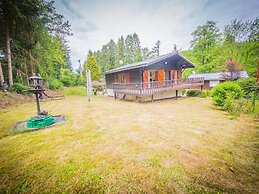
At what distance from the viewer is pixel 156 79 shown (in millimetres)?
12508

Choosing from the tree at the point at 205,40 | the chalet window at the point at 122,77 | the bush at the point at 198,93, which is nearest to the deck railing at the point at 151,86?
the bush at the point at 198,93

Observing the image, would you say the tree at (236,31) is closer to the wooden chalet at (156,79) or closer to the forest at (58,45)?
the forest at (58,45)

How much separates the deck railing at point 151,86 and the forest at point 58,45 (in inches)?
394

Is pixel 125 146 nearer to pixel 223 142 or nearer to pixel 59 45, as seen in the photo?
pixel 223 142

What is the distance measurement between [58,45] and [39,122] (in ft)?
45.5

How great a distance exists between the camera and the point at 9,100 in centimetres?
911

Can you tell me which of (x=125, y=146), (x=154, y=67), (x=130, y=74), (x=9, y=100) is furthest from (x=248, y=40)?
(x=9, y=100)

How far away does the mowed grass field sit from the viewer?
194 cm

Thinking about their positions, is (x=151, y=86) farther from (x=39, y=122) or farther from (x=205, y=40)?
(x=205, y=40)

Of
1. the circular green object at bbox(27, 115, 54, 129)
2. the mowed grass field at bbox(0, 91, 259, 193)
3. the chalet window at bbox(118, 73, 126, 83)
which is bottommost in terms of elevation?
the mowed grass field at bbox(0, 91, 259, 193)

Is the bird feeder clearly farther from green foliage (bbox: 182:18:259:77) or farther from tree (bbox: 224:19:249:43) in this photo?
tree (bbox: 224:19:249:43)

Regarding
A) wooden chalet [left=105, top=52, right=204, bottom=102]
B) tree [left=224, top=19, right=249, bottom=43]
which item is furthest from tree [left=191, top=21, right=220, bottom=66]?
wooden chalet [left=105, top=52, right=204, bottom=102]

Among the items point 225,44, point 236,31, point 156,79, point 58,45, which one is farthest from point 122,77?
point 236,31

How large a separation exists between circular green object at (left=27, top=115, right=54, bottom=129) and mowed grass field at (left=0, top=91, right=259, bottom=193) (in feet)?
1.67
